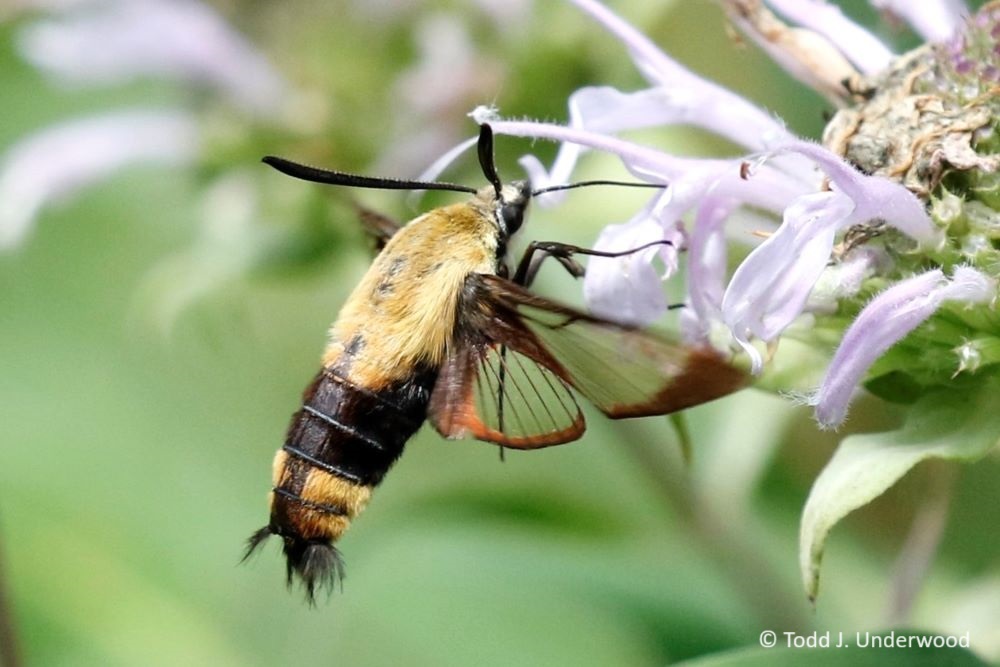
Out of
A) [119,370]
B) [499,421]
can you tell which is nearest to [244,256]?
[499,421]

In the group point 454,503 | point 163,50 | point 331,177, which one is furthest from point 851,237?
point 163,50

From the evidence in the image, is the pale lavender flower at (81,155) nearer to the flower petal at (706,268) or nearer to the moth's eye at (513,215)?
the moth's eye at (513,215)

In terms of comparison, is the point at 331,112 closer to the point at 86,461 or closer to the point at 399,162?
the point at 399,162

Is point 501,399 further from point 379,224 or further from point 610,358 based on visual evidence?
point 379,224

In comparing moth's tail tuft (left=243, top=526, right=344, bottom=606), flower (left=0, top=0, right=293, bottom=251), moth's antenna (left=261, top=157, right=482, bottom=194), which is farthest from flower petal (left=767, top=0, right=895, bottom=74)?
flower (left=0, top=0, right=293, bottom=251)

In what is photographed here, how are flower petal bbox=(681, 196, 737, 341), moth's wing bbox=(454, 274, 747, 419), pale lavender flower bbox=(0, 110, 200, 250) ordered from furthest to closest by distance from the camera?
1. pale lavender flower bbox=(0, 110, 200, 250)
2. flower petal bbox=(681, 196, 737, 341)
3. moth's wing bbox=(454, 274, 747, 419)

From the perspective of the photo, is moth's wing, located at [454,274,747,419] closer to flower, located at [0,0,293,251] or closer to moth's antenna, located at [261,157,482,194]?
moth's antenna, located at [261,157,482,194]

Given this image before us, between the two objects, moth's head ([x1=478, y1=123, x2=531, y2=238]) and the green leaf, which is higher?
moth's head ([x1=478, y1=123, x2=531, y2=238])
